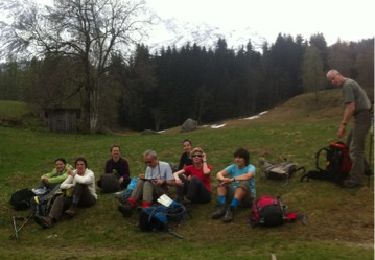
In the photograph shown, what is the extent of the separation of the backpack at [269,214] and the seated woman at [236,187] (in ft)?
1.96

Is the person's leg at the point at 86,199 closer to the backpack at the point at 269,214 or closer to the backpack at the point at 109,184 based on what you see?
the backpack at the point at 109,184

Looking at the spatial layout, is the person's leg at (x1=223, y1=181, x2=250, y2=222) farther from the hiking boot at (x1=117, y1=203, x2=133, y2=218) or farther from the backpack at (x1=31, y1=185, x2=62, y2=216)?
the backpack at (x1=31, y1=185, x2=62, y2=216)

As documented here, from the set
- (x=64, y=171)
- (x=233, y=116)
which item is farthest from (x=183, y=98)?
(x=64, y=171)

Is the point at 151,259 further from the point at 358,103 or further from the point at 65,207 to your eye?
the point at 358,103

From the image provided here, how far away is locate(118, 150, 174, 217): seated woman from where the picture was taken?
9750 mm

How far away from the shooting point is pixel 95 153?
69.8 feet

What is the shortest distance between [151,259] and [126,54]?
35244 mm

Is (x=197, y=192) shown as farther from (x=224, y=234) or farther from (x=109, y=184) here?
(x=109, y=184)

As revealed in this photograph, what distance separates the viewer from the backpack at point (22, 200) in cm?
1120

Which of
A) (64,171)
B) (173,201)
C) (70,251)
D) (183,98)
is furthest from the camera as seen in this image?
(183,98)

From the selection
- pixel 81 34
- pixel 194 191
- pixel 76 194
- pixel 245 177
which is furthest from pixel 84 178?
pixel 81 34

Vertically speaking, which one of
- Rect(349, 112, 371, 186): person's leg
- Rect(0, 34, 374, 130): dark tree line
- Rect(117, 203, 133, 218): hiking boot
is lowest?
Rect(117, 203, 133, 218): hiking boot

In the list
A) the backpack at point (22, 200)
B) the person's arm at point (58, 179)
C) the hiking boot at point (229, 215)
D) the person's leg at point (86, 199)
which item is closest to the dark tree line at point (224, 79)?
the backpack at point (22, 200)

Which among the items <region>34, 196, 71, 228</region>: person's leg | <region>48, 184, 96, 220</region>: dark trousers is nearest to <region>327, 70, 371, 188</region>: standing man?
<region>48, 184, 96, 220</region>: dark trousers
